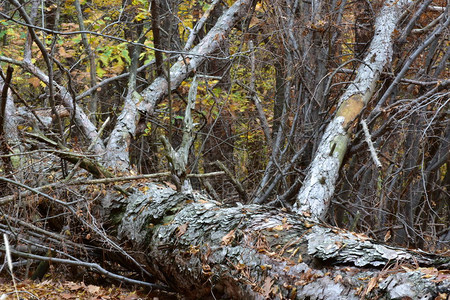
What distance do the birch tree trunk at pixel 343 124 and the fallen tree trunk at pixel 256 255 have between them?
771mm

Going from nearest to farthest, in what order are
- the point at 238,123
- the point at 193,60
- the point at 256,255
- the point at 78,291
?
1. the point at 256,255
2. the point at 78,291
3. the point at 193,60
4. the point at 238,123

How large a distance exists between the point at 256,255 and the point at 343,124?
7.62 ft

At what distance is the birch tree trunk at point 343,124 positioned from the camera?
380 centimetres

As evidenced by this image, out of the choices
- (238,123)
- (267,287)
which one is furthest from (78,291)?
(238,123)

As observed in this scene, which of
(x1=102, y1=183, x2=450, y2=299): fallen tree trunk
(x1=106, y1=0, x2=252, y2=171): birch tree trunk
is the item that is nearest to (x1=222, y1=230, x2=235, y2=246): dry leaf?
(x1=102, y1=183, x2=450, y2=299): fallen tree trunk

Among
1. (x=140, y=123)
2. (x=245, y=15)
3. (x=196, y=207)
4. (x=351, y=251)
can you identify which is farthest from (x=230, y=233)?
(x=245, y=15)

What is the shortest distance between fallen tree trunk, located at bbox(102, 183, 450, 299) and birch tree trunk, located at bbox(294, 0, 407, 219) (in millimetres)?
771

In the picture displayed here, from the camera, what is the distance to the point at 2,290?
299cm

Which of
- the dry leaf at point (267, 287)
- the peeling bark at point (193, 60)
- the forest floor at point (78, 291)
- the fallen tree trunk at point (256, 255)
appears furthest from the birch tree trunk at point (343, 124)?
the peeling bark at point (193, 60)

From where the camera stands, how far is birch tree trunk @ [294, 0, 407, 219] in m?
3.80

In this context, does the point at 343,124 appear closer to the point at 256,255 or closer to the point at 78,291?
the point at 256,255

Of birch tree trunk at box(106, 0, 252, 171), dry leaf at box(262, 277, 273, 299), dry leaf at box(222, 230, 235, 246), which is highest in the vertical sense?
birch tree trunk at box(106, 0, 252, 171)

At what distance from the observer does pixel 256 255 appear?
8.17 feet

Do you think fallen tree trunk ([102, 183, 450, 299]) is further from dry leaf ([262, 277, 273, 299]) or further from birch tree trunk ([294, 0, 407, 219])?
birch tree trunk ([294, 0, 407, 219])
